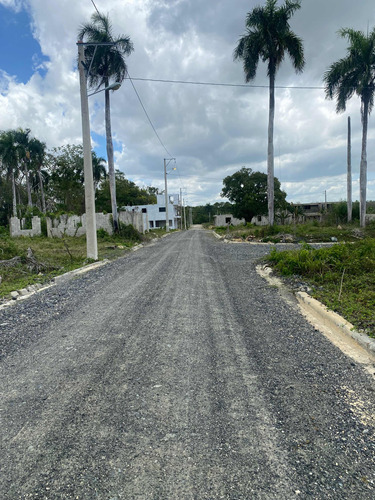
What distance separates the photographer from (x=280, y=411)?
2.73 metres

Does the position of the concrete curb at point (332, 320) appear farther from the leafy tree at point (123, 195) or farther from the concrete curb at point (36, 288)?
the leafy tree at point (123, 195)

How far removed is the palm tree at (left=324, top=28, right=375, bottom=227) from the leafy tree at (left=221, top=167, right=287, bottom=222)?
66.6ft

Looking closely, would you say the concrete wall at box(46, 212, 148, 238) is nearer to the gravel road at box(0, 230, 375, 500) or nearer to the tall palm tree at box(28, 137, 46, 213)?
the gravel road at box(0, 230, 375, 500)

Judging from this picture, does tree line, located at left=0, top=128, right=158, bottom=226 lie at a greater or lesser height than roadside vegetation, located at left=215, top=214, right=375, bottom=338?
greater

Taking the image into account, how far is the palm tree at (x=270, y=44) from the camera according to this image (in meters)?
21.1

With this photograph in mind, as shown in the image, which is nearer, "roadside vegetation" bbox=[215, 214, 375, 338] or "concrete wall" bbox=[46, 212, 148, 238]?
"roadside vegetation" bbox=[215, 214, 375, 338]

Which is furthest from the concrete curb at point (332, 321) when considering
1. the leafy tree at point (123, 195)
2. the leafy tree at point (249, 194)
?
the leafy tree at point (123, 195)

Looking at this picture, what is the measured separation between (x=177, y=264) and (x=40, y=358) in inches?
289

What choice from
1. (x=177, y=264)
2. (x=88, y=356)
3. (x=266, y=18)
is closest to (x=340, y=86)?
(x=266, y=18)

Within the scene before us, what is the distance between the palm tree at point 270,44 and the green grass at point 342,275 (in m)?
14.5

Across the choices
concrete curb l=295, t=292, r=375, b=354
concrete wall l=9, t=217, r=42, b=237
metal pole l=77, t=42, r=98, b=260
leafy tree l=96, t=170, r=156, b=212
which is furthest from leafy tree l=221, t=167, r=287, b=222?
concrete curb l=295, t=292, r=375, b=354

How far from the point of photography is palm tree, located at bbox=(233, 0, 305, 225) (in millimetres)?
21109

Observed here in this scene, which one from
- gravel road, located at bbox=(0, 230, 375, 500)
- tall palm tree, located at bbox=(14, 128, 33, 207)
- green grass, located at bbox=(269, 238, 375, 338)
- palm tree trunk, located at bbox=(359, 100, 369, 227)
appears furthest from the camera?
tall palm tree, located at bbox=(14, 128, 33, 207)

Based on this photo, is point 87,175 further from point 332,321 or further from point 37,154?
point 37,154
